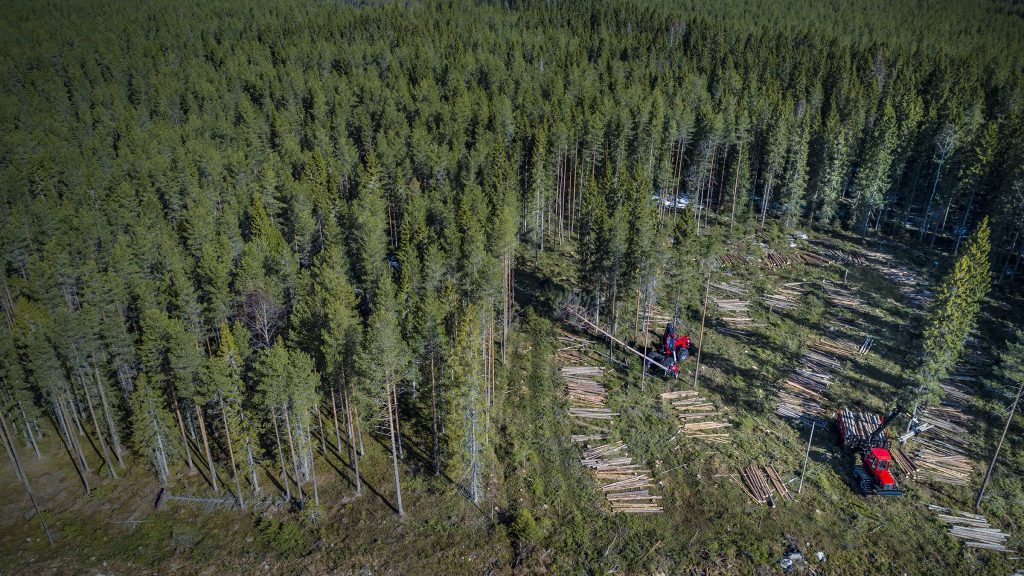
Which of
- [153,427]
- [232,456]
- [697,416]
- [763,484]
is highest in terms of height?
[153,427]

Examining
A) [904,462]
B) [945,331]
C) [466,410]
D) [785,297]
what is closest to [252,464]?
[466,410]

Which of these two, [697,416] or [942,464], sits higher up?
[697,416]

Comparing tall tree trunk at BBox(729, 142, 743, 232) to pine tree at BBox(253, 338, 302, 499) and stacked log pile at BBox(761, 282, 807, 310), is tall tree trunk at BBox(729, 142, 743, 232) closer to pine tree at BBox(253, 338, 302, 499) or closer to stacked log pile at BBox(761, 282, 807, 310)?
stacked log pile at BBox(761, 282, 807, 310)

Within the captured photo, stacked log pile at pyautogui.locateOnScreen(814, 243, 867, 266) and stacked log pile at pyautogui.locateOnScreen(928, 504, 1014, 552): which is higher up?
stacked log pile at pyautogui.locateOnScreen(814, 243, 867, 266)

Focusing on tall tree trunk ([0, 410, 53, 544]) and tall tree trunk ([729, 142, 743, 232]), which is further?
tall tree trunk ([729, 142, 743, 232])

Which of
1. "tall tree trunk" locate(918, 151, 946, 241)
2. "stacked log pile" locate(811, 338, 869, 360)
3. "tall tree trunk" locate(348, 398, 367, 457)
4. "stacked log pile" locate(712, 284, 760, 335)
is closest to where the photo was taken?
"tall tree trunk" locate(348, 398, 367, 457)

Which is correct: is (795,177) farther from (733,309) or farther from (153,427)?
(153,427)

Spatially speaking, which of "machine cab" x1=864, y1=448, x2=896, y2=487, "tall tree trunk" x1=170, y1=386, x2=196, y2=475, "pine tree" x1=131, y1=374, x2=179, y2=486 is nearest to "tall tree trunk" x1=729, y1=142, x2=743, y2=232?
"machine cab" x1=864, y1=448, x2=896, y2=487
